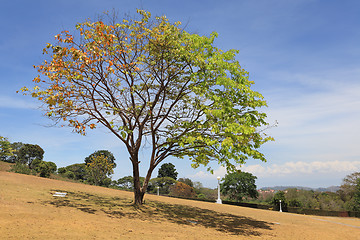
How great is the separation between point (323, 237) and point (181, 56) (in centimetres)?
1177

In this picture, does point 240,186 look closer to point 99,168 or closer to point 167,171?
point 167,171

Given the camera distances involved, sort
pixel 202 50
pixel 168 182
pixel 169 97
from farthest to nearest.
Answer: pixel 168 182 → pixel 169 97 → pixel 202 50

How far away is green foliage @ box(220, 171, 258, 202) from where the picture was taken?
52156mm

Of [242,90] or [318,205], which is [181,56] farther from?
[318,205]

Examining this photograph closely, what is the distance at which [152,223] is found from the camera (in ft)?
37.2

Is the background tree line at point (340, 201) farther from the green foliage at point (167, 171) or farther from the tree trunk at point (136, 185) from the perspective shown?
the tree trunk at point (136, 185)

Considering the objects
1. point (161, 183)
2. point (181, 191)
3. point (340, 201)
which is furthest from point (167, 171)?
point (340, 201)

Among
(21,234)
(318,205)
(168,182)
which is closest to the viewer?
(21,234)

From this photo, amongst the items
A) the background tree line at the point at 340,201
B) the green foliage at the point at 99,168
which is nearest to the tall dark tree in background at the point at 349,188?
the background tree line at the point at 340,201

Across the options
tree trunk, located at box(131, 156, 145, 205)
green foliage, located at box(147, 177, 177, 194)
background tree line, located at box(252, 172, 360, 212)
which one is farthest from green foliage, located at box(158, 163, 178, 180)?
tree trunk, located at box(131, 156, 145, 205)

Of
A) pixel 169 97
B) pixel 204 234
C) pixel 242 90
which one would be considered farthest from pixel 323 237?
pixel 169 97

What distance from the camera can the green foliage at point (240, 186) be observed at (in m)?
52.2

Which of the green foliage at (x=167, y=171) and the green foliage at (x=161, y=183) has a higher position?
the green foliage at (x=167, y=171)

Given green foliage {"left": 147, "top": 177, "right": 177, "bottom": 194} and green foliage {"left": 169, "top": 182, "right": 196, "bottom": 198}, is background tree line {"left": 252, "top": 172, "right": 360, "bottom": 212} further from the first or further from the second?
green foliage {"left": 147, "top": 177, "right": 177, "bottom": 194}
